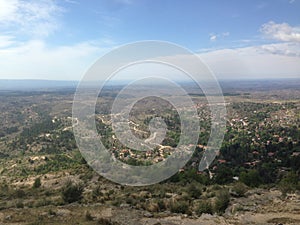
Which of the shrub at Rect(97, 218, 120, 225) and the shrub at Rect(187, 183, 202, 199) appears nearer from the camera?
the shrub at Rect(97, 218, 120, 225)

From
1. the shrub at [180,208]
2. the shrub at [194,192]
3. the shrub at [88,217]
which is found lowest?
the shrub at [194,192]

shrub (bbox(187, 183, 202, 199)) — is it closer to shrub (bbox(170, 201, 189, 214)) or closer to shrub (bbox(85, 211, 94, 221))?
shrub (bbox(170, 201, 189, 214))

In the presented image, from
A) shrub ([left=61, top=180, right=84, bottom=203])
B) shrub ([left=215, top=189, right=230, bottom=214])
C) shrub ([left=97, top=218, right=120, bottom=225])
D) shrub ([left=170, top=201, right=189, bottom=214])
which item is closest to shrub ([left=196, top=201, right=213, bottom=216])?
shrub ([left=215, top=189, right=230, bottom=214])

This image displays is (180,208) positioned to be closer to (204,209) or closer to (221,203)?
(204,209)

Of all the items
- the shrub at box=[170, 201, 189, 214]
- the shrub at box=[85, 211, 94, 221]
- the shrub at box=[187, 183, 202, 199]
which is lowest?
the shrub at box=[187, 183, 202, 199]

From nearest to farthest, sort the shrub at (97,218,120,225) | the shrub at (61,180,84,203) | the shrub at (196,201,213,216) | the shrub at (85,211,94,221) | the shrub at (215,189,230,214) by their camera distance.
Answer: the shrub at (97,218,120,225), the shrub at (85,211,94,221), the shrub at (196,201,213,216), the shrub at (215,189,230,214), the shrub at (61,180,84,203)

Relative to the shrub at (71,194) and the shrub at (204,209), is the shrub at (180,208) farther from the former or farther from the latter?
the shrub at (71,194)

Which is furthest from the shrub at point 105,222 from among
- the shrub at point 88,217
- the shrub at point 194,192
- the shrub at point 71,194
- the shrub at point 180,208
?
the shrub at point 194,192

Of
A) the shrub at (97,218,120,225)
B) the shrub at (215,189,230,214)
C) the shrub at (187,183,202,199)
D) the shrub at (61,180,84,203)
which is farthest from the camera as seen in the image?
the shrub at (187,183,202,199)

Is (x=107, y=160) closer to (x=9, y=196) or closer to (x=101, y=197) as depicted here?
(x=101, y=197)

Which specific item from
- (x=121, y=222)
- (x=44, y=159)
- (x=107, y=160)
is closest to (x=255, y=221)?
(x=121, y=222)

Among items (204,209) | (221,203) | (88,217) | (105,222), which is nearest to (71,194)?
(88,217)
